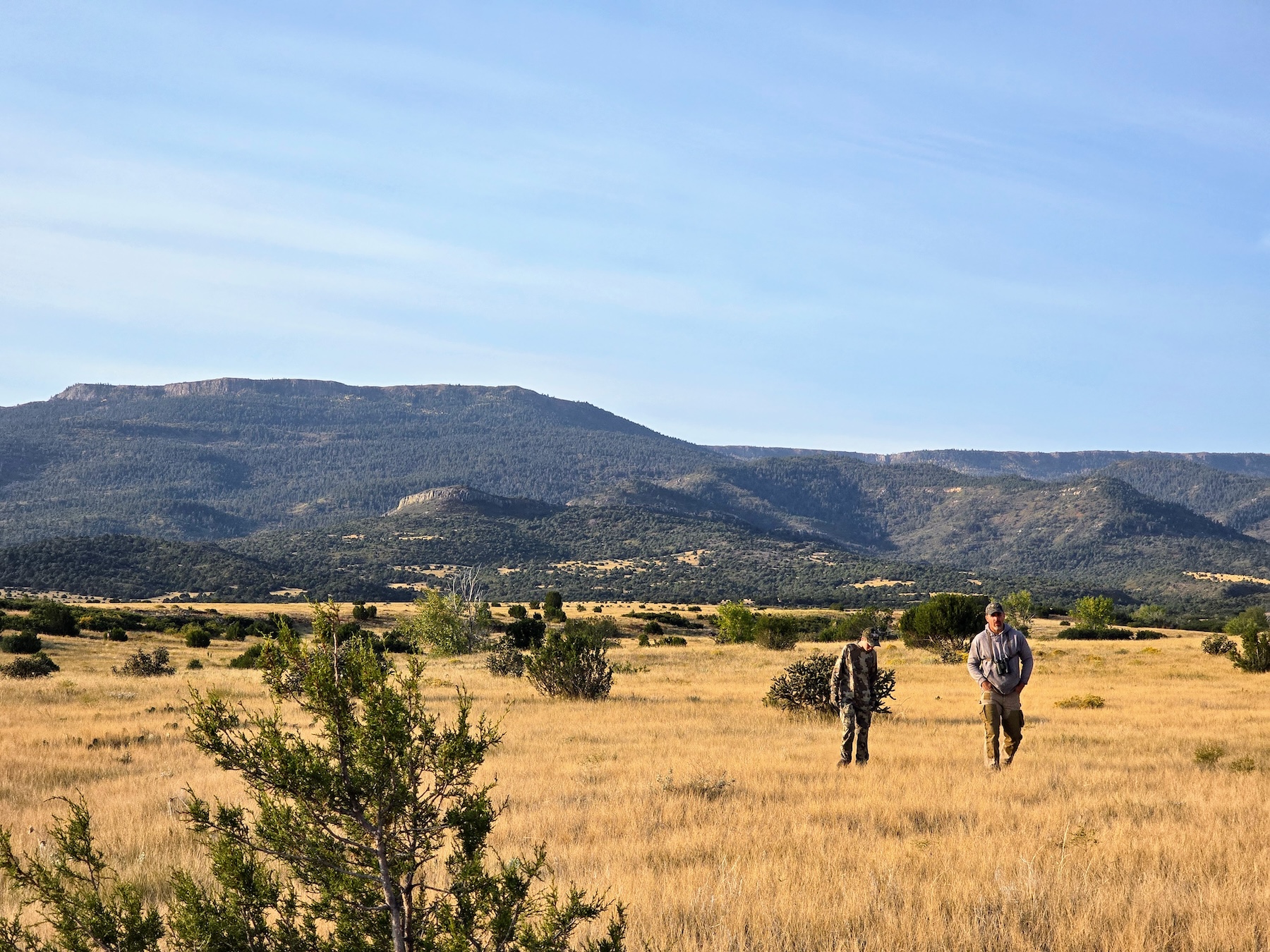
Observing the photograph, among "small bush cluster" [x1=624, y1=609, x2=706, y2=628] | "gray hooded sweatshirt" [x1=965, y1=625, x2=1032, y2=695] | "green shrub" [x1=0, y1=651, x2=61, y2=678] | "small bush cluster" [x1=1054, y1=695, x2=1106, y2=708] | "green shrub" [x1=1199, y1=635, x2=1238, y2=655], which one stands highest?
"gray hooded sweatshirt" [x1=965, y1=625, x2=1032, y2=695]

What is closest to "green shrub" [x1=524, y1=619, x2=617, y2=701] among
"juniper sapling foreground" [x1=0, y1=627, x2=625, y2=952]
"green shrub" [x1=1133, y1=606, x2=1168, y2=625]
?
"juniper sapling foreground" [x1=0, y1=627, x2=625, y2=952]

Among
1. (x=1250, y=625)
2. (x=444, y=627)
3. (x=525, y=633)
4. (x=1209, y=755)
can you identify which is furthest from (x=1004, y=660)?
(x=444, y=627)

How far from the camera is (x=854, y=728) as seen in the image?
1193 cm

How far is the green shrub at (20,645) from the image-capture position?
31250 millimetres

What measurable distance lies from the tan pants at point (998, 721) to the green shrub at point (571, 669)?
408 inches

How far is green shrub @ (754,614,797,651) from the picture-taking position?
43969 millimetres

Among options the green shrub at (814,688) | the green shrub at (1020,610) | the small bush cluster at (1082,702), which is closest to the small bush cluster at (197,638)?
the green shrub at (814,688)

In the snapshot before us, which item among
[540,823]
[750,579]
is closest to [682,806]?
[540,823]

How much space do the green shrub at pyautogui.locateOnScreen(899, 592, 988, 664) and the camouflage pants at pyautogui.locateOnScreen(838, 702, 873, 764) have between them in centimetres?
2399

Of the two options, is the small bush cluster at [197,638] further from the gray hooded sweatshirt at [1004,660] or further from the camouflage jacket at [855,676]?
the gray hooded sweatshirt at [1004,660]

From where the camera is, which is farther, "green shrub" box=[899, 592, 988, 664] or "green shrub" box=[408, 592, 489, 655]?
"green shrub" box=[408, 592, 489, 655]

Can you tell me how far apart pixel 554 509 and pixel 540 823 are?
177 meters

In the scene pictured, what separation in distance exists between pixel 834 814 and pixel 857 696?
10.8 feet

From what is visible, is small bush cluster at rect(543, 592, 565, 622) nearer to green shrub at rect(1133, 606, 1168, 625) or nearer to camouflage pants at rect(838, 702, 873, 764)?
camouflage pants at rect(838, 702, 873, 764)
